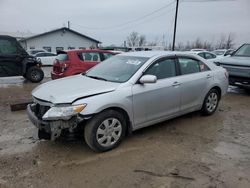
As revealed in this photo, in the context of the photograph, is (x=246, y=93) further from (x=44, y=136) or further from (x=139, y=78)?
(x=44, y=136)

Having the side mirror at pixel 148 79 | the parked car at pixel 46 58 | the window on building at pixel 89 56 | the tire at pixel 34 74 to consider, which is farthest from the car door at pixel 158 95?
the parked car at pixel 46 58

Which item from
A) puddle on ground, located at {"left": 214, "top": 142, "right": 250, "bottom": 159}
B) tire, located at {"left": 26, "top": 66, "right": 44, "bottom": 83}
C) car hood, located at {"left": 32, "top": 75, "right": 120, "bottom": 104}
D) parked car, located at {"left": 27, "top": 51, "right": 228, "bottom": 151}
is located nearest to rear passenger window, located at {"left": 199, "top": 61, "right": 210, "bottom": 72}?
parked car, located at {"left": 27, "top": 51, "right": 228, "bottom": 151}

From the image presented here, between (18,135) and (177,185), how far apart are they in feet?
10.2

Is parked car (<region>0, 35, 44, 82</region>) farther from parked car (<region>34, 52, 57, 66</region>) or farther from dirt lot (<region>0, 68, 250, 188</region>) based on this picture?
parked car (<region>34, 52, 57, 66</region>)

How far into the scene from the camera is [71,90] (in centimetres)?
375

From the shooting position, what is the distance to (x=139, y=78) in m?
4.12

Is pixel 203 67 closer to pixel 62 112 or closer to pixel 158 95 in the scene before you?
pixel 158 95

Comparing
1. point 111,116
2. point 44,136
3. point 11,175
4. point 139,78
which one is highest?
point 139,78

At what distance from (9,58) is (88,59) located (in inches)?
137

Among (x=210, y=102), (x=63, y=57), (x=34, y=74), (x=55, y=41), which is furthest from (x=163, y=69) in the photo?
(x=55, y=41)

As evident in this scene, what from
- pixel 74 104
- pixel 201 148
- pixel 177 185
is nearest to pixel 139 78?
pixel 74 104

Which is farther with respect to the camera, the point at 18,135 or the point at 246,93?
the point at 246,93

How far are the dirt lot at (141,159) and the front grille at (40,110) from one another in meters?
0.59

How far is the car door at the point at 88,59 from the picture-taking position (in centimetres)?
883
